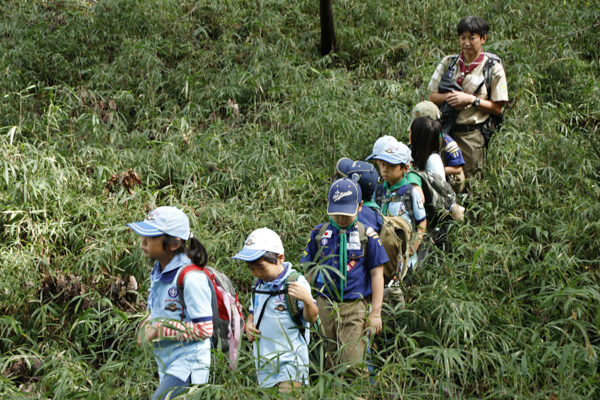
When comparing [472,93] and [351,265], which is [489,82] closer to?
[472,93]

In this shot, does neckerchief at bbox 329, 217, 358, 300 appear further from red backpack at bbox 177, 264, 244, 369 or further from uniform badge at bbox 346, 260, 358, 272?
red backpack at bbox 177, 264, 244, 369

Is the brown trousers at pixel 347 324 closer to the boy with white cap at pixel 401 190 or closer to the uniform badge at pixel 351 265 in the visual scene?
the uniform badge at pixel 351 265

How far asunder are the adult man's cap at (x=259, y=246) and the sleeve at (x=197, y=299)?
238mm

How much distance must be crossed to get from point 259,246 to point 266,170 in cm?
275

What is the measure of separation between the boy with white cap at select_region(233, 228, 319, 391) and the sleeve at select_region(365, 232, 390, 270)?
503 mm

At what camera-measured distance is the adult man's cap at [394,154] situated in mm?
3562

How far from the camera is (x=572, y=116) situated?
5938mm

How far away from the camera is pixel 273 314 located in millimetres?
→ 2754

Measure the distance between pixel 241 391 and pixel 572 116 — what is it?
533 cm

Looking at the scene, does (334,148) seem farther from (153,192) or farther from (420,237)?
(420,237)

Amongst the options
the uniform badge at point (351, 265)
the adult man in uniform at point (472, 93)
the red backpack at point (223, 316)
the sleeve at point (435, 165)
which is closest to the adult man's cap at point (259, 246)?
the red backpack at point (223, 316)

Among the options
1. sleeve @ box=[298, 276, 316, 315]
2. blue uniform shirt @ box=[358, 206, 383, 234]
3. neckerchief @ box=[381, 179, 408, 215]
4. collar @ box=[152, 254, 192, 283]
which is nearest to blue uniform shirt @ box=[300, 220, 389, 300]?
blue uniform shirt @ box=[358, 206, 383, 234]

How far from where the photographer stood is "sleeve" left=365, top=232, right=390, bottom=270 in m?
3.01

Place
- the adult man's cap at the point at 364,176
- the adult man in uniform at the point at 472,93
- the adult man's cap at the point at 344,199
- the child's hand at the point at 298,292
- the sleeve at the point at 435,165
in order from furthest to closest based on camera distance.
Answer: the adult man in uniform at the point at 472,93, the sleeve at the point at 435,165, the adult man's cap at the point at 364,176, the adult man's cap at the point at 344,199, the child's hand at the point at 298,292
